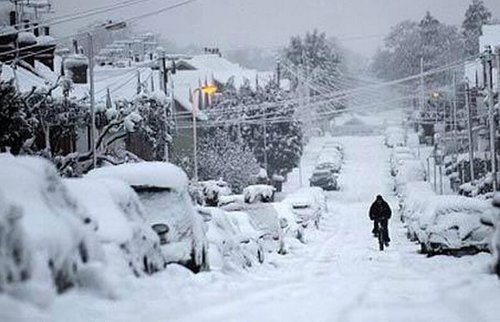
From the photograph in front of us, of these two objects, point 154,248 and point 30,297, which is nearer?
point 30,297

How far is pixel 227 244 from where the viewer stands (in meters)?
16.6

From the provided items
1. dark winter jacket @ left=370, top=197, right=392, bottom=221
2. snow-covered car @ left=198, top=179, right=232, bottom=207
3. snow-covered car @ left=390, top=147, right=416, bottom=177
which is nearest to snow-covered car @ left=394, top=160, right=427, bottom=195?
snow-covered car @ left=390, top=147, right=416, bottom=177

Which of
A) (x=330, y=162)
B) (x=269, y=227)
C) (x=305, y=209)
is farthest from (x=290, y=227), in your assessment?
(x=330, y=162)

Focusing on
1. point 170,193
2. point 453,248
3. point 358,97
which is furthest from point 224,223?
point 358,97

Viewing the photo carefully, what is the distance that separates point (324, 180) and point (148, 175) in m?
47.4

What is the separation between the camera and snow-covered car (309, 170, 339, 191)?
60000 mm

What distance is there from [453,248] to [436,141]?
157ft

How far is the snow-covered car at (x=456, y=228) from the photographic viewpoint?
63.9ft

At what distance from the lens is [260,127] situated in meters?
63.4

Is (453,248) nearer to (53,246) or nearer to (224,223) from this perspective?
(224,223)

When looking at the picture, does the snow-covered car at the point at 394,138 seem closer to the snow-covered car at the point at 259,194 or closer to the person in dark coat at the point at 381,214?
the snow-covered car at the point at 259,194

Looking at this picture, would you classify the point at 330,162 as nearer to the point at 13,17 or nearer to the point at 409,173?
the point at 409,173

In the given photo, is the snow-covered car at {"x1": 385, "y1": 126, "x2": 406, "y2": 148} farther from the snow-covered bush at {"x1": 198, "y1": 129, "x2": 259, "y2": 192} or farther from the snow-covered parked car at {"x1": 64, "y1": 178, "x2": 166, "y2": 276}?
the snow-covered parked car at {"x1": 64, "y1": 178, "x2": 166, "y2": 276}

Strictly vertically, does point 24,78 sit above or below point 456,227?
above
